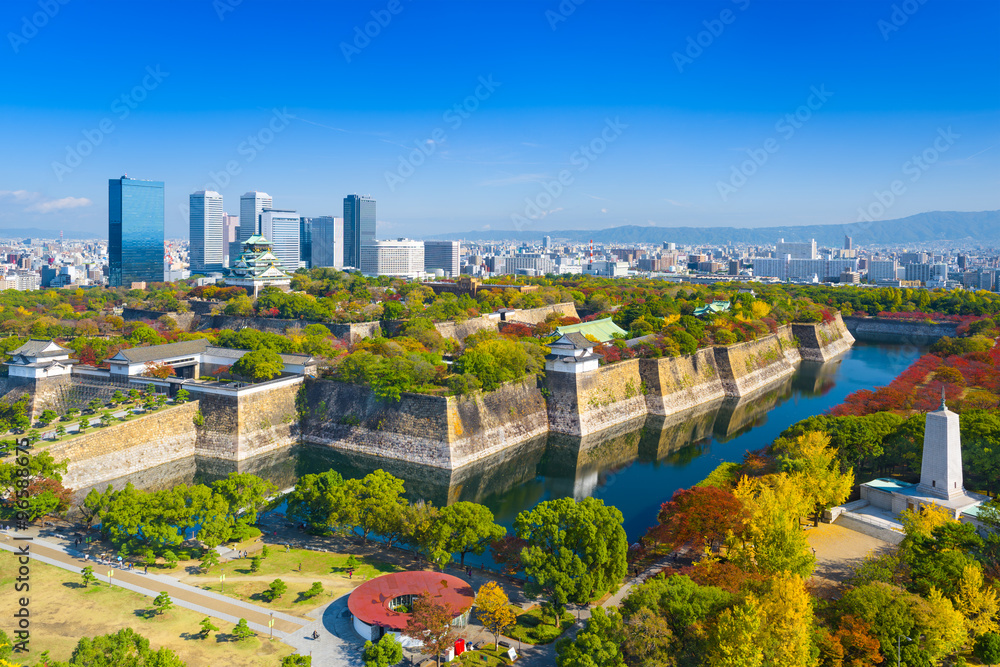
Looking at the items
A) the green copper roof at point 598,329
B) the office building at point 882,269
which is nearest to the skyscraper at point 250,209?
the green copper roof at point 598,329

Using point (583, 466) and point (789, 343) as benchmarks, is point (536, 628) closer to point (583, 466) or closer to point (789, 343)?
point (583, 466)

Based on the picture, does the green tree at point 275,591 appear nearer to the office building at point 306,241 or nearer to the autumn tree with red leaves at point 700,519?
the autumn tree with red leaves at point 700,519

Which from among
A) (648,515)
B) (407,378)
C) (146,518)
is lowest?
(648,515)

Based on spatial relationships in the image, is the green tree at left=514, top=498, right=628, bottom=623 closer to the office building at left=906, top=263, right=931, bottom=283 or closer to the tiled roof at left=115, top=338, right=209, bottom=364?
the tiled roof at left=115, top=338, right=209, bottom=364

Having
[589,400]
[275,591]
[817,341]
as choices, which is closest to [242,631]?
[275,591]

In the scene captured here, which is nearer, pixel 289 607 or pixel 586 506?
pixel 289 607

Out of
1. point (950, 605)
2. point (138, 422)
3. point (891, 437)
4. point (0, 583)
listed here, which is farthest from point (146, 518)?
point (891, 437)

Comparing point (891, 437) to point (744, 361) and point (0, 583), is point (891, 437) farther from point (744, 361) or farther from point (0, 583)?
point (0, 583)
